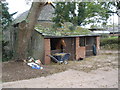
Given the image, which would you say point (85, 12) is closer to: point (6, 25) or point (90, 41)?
point (90, 41)

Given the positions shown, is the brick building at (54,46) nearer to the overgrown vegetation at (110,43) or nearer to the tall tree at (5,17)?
the tall tree at (5,17)

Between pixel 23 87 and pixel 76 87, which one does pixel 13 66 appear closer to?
pixel 23 87

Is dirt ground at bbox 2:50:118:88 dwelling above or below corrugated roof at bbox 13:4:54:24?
below

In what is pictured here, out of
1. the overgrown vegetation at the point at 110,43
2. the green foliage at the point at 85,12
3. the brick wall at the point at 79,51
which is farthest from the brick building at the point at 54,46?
the green foliage at the point at 85,12

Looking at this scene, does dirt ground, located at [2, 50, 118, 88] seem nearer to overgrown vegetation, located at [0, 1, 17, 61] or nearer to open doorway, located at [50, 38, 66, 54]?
open doorway, located at [50, 38, 66, 54]

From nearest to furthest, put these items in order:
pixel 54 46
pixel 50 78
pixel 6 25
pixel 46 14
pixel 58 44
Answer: pixel 50 78 < pixel 58 44 < pixel 54 46 < pixel 6 25 < pixel 46 14

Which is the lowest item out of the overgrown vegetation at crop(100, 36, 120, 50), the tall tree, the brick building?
the overgrown vegetation at crop(100, 36, 120, 50)

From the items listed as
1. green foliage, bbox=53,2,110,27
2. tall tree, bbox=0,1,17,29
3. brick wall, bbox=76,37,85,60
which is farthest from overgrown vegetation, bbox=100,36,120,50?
tall tree, bbox=0,1,17,29

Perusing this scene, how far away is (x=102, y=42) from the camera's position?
2728 centimetres

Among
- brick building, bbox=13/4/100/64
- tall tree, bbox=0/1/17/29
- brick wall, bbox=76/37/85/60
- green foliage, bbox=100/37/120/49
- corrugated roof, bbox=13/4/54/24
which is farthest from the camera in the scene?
green foliage, bbox=100/37/120/49

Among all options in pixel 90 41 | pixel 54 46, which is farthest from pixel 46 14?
pixel 90 41

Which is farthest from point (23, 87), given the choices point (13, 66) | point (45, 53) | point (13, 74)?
point (45, 53)

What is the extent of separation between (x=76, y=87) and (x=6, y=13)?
12.7 metres

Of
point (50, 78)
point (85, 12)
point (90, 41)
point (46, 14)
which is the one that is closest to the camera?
point (50, 78)
